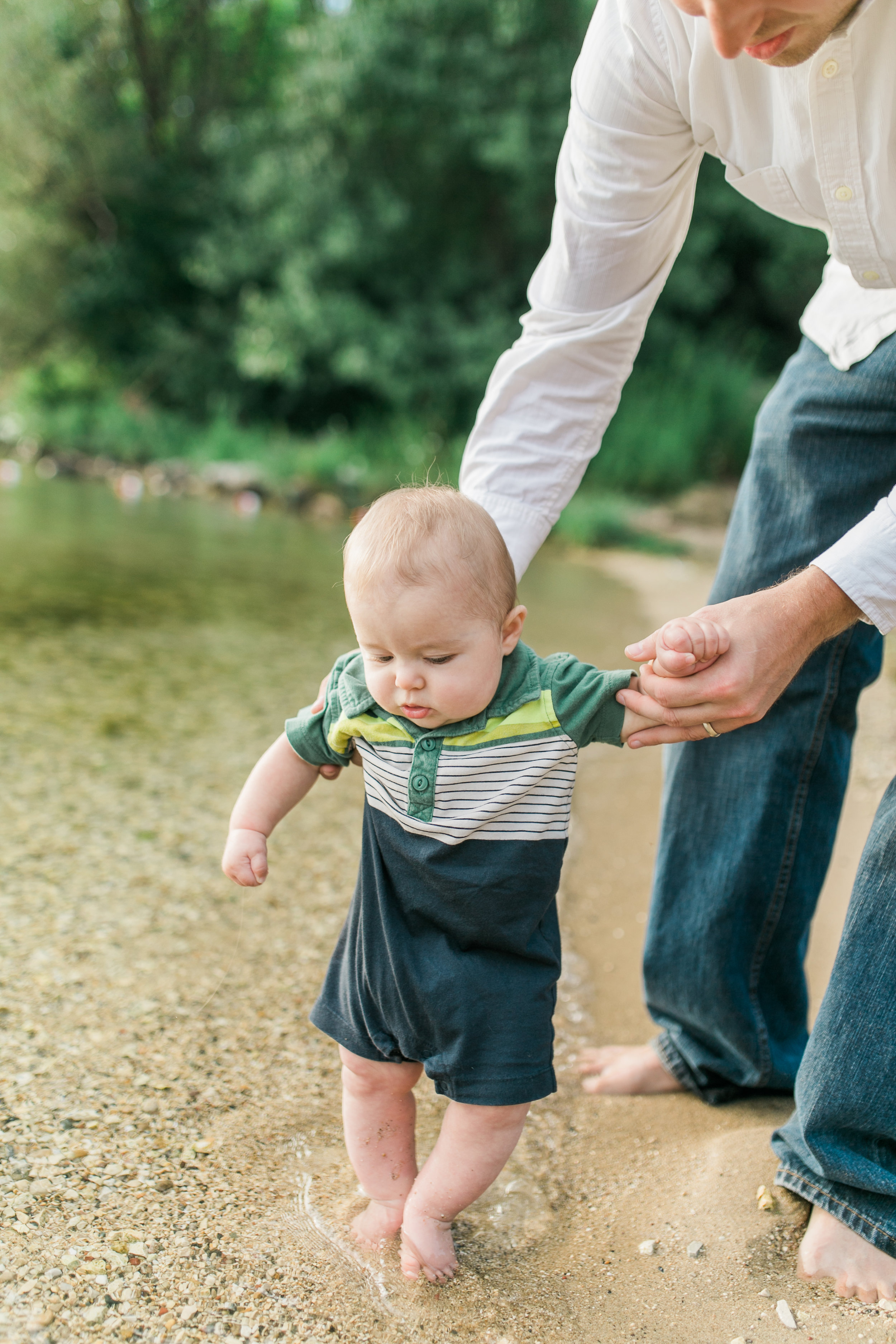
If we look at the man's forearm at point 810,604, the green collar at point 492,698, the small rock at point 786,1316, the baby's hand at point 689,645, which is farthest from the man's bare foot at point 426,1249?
the man's forearm at point 810,604

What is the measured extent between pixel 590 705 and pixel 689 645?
0.15 metres

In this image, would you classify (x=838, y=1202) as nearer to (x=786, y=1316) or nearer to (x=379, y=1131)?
(x=786, y=1316)

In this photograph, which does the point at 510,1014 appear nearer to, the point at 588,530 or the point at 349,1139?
the point at 349,1139

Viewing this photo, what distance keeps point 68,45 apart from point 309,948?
51.0 ft

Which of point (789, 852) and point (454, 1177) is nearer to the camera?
point (454, 1177)

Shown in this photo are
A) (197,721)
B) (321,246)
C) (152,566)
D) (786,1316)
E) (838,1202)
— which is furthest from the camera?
(321,246)

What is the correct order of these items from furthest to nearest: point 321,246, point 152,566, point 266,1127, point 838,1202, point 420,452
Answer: point 321,246 < point 420,452 < point 152,566 < point 266,1127 < point 838,1202

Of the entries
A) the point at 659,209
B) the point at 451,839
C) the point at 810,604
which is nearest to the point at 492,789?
the point at 451,839

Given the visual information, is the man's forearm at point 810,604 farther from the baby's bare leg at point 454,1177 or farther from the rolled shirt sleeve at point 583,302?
the baby's bare leg at point 454,1177

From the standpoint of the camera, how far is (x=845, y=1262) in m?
1.38

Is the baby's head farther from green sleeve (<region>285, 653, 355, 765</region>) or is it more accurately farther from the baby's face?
green sleeve (<region>285, 653, 355, 765</region>)

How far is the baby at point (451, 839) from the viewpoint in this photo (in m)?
1.34

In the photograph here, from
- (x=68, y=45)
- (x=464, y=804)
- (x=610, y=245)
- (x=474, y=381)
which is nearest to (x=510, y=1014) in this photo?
(x=464, y=804)

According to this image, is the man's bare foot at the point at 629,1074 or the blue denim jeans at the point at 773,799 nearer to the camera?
the blue denim jeans at the point at 773,799
